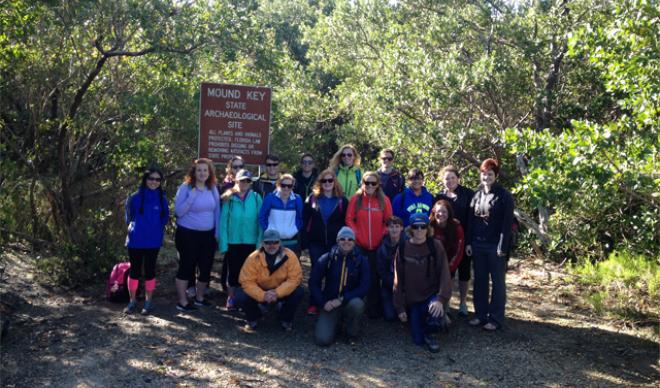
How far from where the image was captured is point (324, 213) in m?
7.47

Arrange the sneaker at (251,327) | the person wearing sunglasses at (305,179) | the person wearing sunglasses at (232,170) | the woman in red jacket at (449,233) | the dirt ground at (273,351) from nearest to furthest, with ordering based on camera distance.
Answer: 1. the dirt ground at (273,351)
2. the sneaker at (251,327)
3. the woman in red jacket at (449,233)
4. the person wearing sunglasses at (232,170)
5. the person wearing sunglasses at (305,179)

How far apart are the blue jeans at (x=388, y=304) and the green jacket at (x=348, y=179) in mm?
1394

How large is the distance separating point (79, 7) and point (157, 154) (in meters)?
2.42

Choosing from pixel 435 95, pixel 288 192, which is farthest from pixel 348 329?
pixel 435 95

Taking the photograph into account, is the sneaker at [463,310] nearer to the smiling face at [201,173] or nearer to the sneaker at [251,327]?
the sneaker at [251,327]

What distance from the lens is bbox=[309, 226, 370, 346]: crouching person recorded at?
265 inches

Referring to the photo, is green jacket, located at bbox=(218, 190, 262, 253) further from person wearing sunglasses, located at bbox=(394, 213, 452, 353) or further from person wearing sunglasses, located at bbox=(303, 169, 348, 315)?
person wearing sunglasses, located at bbox=(394, 213, 452, 353)

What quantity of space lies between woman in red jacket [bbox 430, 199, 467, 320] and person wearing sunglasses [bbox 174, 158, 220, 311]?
2.54 m

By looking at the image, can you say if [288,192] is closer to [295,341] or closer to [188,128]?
[295,341]

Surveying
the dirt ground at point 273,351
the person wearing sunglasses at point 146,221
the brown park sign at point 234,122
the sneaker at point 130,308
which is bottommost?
the dirt ground at point 273,351

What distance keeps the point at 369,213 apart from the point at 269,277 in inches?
54.7

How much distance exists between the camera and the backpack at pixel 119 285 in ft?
25.2

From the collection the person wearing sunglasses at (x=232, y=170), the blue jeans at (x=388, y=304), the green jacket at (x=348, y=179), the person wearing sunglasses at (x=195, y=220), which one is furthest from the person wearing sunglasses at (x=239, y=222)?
the blue jeans at (x=388, y=304)

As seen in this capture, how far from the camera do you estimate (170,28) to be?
8438mm
